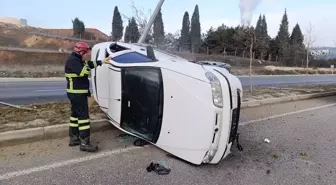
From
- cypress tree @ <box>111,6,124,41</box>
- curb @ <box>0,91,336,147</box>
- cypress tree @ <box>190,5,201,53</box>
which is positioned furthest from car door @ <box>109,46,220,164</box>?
cypress tree @ <box>190,5,201,53</box>

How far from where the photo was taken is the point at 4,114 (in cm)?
627

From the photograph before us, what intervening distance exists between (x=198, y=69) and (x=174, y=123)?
2.56ft

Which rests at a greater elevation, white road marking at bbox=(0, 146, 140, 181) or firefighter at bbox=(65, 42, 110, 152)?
firefighter at bbox=(65, 42, 110, 152)

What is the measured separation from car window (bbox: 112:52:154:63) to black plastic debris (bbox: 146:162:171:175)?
1.54 metres

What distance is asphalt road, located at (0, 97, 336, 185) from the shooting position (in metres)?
3.87

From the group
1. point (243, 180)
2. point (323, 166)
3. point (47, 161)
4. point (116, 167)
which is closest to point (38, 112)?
point (47, 161)

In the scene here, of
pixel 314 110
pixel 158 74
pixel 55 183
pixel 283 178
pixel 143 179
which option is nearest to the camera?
pixel 55 183

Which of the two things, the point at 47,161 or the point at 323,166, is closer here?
the point at 47,161

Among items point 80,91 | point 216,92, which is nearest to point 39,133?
point 80,91

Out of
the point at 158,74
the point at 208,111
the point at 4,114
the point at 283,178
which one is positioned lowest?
the point at 283,178

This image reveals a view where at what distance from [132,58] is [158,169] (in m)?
1.82

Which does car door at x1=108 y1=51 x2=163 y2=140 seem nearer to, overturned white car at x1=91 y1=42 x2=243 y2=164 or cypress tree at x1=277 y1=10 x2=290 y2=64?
overturned white car at x1=91 y1=42 x2=243 y2=164

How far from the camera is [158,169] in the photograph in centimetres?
417

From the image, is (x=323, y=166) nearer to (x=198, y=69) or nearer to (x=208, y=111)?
(x=208, y=111)
